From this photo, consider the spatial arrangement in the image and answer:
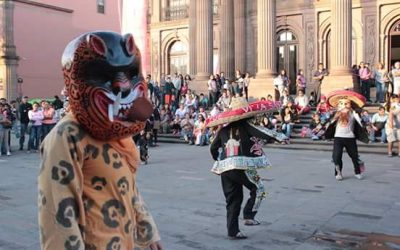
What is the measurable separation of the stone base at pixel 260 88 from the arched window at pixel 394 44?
6.77 meters

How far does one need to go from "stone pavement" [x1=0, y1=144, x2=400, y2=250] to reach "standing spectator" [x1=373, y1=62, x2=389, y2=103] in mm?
7964

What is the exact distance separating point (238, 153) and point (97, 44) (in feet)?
13.8

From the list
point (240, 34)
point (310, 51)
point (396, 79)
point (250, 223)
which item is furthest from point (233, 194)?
point (240, 34)

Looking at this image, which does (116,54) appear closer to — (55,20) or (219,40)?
(219,40)

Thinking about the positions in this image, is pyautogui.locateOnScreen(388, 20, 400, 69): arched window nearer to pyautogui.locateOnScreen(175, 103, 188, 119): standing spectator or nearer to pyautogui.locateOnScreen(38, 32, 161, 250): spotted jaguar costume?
pyautogui.locateOnScreen(175, 103, 188, 119): standing spectator

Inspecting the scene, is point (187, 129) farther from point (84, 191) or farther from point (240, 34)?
point (84, 191)

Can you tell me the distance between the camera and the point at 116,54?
2.41 meters

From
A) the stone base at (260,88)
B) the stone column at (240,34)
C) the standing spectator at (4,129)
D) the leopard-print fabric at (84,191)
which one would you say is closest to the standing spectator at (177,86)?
the stone base at (260,88)

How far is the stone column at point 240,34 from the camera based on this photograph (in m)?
28.9

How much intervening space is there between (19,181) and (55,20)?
31.1 meters

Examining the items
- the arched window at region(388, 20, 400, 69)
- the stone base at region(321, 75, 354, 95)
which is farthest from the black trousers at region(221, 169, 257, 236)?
the arched window at region(388, 20, 400, 69)

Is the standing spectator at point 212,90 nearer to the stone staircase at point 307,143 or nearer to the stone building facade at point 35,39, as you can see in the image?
the stone staircase at point 307,143

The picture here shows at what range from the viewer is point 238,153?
21.0ft

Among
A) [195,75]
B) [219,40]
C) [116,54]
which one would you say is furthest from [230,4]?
[116,54]
